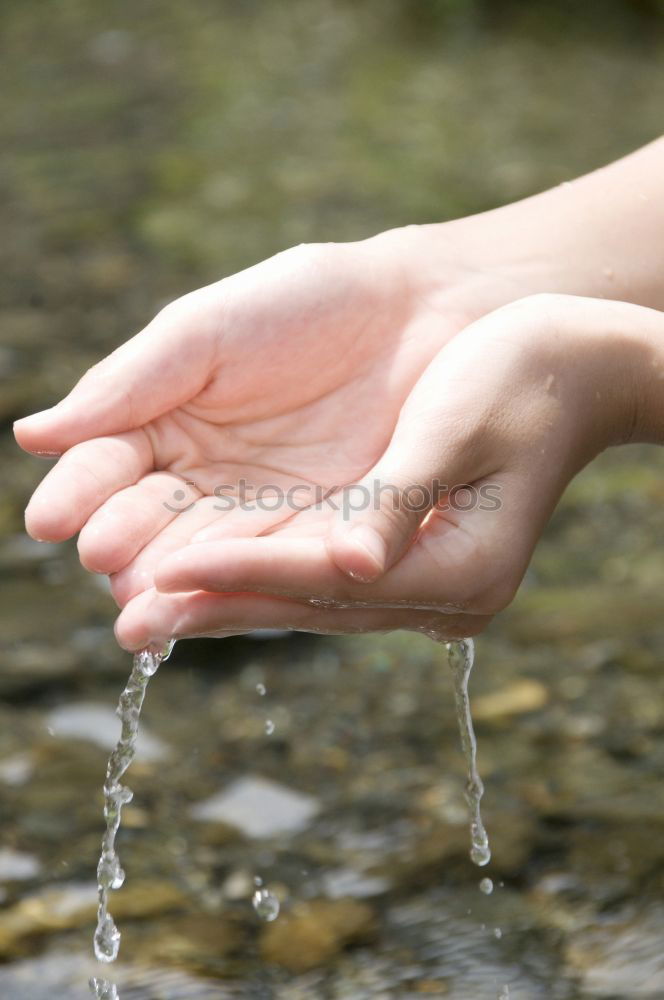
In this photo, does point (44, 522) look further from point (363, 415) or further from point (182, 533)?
point (363, 415)

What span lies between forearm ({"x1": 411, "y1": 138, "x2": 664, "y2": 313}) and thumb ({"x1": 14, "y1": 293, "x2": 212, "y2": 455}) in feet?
1.93

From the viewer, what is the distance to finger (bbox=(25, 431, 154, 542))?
191 centimetres

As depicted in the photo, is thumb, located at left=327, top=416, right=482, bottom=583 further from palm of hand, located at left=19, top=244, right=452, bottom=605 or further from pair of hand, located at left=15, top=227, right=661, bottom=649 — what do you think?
palm of hand, located at left=19, top=244, right=452, bottom=605

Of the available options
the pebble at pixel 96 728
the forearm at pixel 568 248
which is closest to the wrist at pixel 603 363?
the forearm at pixel 568 248

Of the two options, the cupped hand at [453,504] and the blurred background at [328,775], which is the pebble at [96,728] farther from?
the cupped hand at [453,504]

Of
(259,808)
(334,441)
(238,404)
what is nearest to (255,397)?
(238,404)

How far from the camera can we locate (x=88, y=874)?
105 inches

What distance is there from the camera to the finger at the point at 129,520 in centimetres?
191

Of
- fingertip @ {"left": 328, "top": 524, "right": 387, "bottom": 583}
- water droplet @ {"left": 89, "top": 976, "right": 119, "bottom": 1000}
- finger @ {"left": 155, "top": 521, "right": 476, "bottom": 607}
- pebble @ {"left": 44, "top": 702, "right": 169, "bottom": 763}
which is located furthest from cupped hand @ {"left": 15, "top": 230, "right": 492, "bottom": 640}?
pebble @ {"left": 44, "top": 702, "right": 169, "bottom": 763}

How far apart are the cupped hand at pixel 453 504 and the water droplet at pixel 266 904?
868 millimetres

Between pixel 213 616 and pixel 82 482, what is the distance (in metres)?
0.34

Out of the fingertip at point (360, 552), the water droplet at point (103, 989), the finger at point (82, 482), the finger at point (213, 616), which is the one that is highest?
the fingertip at point (360, 552)

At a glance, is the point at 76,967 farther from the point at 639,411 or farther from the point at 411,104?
the point at 411,104

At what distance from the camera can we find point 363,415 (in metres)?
2.39
